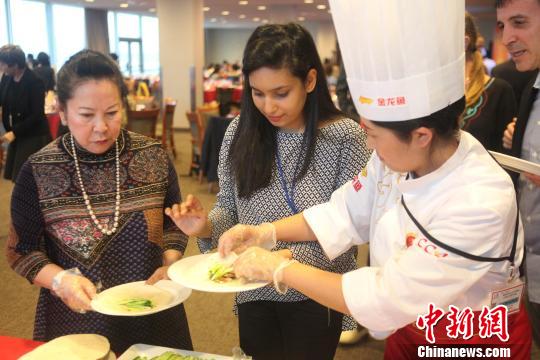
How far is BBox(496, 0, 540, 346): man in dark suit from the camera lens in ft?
4.63

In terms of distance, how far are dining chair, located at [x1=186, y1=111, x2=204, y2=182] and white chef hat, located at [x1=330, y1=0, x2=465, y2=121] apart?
4.96 metres

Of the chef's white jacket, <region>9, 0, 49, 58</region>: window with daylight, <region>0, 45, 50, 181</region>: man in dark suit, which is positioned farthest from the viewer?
<region>9, 0, 49, 58</region>: window with daylight

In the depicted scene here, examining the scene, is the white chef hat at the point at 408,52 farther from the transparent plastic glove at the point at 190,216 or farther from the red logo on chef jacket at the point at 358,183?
the transparent plastic glove at the point at 190,216

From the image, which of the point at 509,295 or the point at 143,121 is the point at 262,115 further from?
the point at 143,121

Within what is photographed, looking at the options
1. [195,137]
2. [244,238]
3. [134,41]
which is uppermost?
[134,41]

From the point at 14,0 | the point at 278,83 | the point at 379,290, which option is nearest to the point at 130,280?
the point at 278,83

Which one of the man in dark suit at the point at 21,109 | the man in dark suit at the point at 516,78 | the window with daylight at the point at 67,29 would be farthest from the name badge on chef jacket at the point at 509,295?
the window with daylight at the point at 67,29

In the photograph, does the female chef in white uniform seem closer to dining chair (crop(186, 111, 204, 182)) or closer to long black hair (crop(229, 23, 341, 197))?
long black hair (crop(229, 23, 341, 197))

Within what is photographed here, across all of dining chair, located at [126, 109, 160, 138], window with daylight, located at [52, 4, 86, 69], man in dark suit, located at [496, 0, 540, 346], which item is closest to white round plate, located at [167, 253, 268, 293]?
man in dark suit, located at [496, 0, 540, 346]

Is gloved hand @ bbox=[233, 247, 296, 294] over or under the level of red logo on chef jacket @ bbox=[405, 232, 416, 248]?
under

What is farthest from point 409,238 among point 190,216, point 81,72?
point 81,72

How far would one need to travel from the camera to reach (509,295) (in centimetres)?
97

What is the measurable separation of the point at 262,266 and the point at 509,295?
1.54 ft

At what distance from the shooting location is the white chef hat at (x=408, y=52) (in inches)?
34.9
